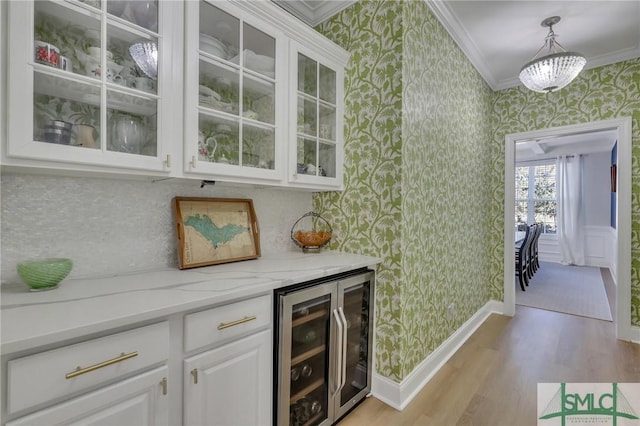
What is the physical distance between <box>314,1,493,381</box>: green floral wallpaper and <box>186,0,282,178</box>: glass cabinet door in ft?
2.09

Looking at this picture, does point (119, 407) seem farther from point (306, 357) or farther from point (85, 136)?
point (85, 136)

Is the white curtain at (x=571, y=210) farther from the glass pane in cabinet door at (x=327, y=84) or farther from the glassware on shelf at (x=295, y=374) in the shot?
the glassware on shelf at (x=295, y=374)

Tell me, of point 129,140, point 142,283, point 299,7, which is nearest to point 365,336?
point 142,283

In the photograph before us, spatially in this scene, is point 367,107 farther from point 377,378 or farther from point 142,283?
point 377,378

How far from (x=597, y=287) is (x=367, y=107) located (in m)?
5.10

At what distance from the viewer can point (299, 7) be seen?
2.15 meters

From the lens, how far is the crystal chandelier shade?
1.19 meters

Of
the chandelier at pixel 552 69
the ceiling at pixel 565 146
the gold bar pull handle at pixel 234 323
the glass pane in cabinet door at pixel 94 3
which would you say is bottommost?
the gold bar pull handle at pixel 234 323

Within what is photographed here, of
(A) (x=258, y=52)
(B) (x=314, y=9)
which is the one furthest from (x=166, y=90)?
(B) (x=314, y=9)

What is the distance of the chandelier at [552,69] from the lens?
2139 mm

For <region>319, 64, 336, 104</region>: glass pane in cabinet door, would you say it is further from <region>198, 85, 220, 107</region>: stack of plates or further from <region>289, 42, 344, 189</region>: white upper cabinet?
<region>198, 85, 220, 107</region>: stack of plates

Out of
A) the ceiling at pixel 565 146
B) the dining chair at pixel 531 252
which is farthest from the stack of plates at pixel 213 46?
the ceiling at pixel 565 146

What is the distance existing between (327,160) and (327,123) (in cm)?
26

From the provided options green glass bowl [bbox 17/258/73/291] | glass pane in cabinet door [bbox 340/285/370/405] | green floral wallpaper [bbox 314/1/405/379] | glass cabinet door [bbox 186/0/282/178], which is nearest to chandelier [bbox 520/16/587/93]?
green floral wallpaper [bbox 314/1/405/379]
